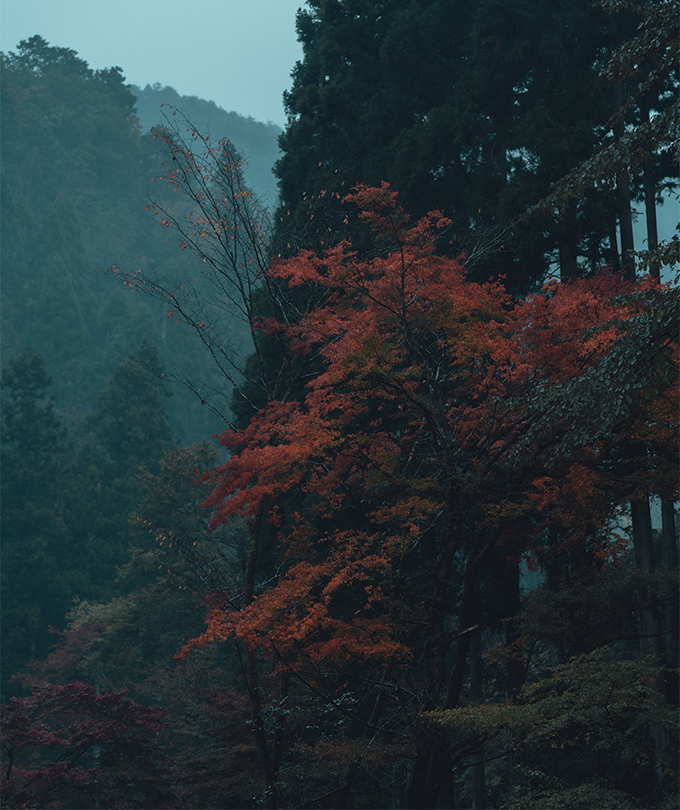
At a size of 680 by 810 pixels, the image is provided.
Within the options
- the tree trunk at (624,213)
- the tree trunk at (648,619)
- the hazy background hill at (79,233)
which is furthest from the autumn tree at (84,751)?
the hazy background hill at (79,233)

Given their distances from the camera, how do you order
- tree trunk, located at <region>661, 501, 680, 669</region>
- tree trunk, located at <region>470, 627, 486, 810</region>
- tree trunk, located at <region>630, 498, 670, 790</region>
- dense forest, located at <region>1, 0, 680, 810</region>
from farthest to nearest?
tree trunk, located at <region>470, 627, 486, 810</region>, tree trunk, located at <region>661, 501, 680, 669</region>, tree trunk, located at <region>630, 498, 670, 790</region>, dense forest, located at <region>1, 0, 680, 810</region>

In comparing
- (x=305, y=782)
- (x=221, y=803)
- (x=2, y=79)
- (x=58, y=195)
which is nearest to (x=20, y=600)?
(x=221, y=803)

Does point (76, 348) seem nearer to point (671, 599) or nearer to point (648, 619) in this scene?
point (648, 619)

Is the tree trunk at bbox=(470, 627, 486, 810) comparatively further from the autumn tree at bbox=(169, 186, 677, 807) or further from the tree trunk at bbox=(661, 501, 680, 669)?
the autumn tree at bbox=(169, 186, 677, 807)

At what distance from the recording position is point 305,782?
9.28m

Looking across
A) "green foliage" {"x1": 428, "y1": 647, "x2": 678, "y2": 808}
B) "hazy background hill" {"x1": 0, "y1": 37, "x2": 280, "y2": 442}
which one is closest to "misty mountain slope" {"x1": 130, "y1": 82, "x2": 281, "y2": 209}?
"hazy background hill" {"x1": 0, "y1": 37, "x2": 280, "y2": 442}

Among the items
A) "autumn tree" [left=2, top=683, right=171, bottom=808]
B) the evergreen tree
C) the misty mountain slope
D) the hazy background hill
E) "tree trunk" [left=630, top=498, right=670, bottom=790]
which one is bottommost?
"autumn tree" [left=2, top=683, right=171, bottom=808]

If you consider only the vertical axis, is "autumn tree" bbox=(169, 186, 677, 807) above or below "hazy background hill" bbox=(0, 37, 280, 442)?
below

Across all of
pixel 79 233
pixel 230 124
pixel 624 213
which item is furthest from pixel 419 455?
pixel 230 124

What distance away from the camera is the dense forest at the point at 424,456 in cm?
707

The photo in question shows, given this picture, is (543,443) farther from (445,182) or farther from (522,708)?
(445,182)

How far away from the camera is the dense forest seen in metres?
7.07

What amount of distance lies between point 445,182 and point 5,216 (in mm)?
34340

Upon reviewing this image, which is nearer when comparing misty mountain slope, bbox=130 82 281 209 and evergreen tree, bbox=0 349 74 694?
evergreen tree, bbox=0 349 74 694
